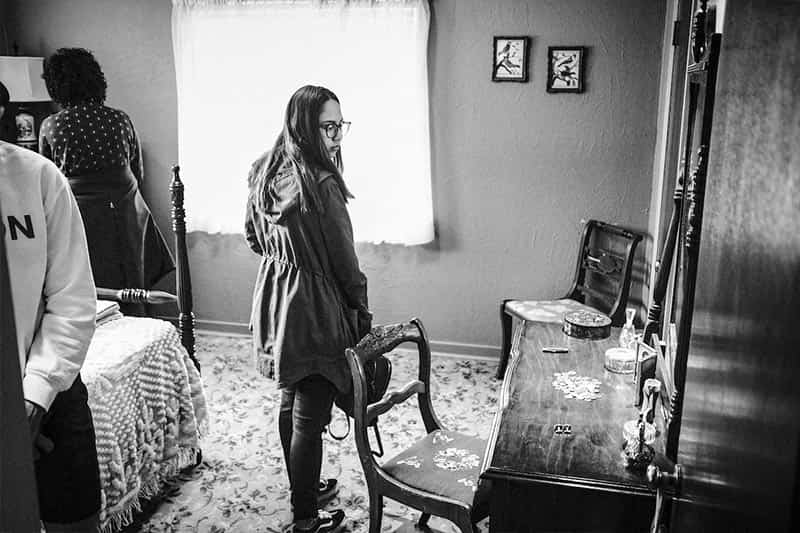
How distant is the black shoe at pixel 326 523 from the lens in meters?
2.75

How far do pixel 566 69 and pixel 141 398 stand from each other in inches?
114

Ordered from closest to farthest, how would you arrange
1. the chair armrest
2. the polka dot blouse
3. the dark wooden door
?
the dark wooden door < the chair armrest < the polka dot blouse

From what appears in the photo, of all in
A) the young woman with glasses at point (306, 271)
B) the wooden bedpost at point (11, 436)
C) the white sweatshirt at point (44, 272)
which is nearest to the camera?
the wooden bedpost at point (11, 436)

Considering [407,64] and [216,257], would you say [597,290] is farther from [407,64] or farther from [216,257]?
[216,257]

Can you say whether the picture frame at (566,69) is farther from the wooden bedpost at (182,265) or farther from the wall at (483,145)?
the wooden bedpost at (182,265)

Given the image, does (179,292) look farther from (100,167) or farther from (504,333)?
(504,333)

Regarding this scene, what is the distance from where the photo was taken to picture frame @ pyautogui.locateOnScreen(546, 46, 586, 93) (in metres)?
4.18

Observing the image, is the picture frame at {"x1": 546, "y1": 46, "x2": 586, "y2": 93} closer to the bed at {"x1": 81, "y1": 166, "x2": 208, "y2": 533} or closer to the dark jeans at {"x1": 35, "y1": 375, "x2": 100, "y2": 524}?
the bed at {"x1": 81, "y1": 166, "x2": 208, "y2": 533}

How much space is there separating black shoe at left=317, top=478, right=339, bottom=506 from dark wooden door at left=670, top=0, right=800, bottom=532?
6.82ft

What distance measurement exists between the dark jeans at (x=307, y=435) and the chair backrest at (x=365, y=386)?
0.82ft

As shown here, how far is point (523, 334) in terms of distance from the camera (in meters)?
2.75

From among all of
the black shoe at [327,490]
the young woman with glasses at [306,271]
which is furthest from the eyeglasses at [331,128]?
the black shoe at [327,490]

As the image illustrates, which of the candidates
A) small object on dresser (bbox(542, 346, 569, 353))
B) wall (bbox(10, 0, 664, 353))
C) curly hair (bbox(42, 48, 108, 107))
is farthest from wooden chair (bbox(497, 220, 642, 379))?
curly hair (bbox(42, 48, 108, 107))

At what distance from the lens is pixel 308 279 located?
2.57m
